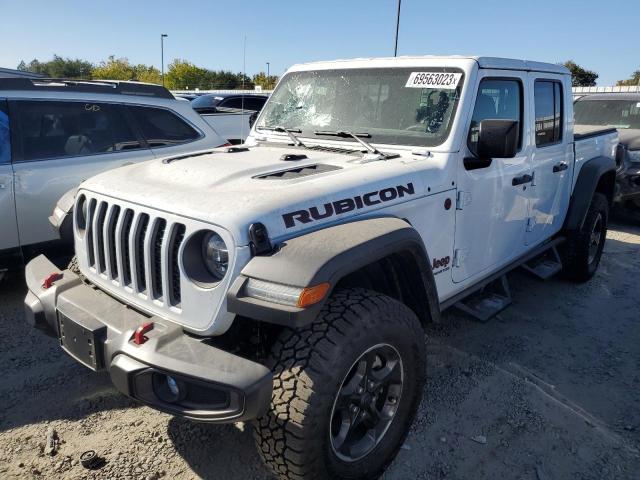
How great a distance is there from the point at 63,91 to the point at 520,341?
4349 millimetres

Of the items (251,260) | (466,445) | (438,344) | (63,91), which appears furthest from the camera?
(63,91)

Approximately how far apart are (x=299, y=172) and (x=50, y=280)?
141 centimetres

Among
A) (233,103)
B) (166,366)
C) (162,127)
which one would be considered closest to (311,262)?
(166,366)

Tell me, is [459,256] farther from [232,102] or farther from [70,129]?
[232,102]

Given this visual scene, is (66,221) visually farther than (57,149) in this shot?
No

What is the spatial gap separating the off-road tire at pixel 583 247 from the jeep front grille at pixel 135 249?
3.86 meters

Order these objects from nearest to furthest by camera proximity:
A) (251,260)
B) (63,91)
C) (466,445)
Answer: (251,260), (466,445), (63,91)

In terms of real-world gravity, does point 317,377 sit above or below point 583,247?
above

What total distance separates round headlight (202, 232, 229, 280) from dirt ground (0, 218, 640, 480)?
1.05 m

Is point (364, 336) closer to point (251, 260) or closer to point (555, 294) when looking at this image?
point (251, 260)

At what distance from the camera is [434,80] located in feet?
10.4

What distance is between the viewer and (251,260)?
202 cm

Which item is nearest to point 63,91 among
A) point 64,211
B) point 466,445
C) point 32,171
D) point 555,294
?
point 32,171

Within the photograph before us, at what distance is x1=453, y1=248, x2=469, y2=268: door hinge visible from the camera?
314 centimetres
